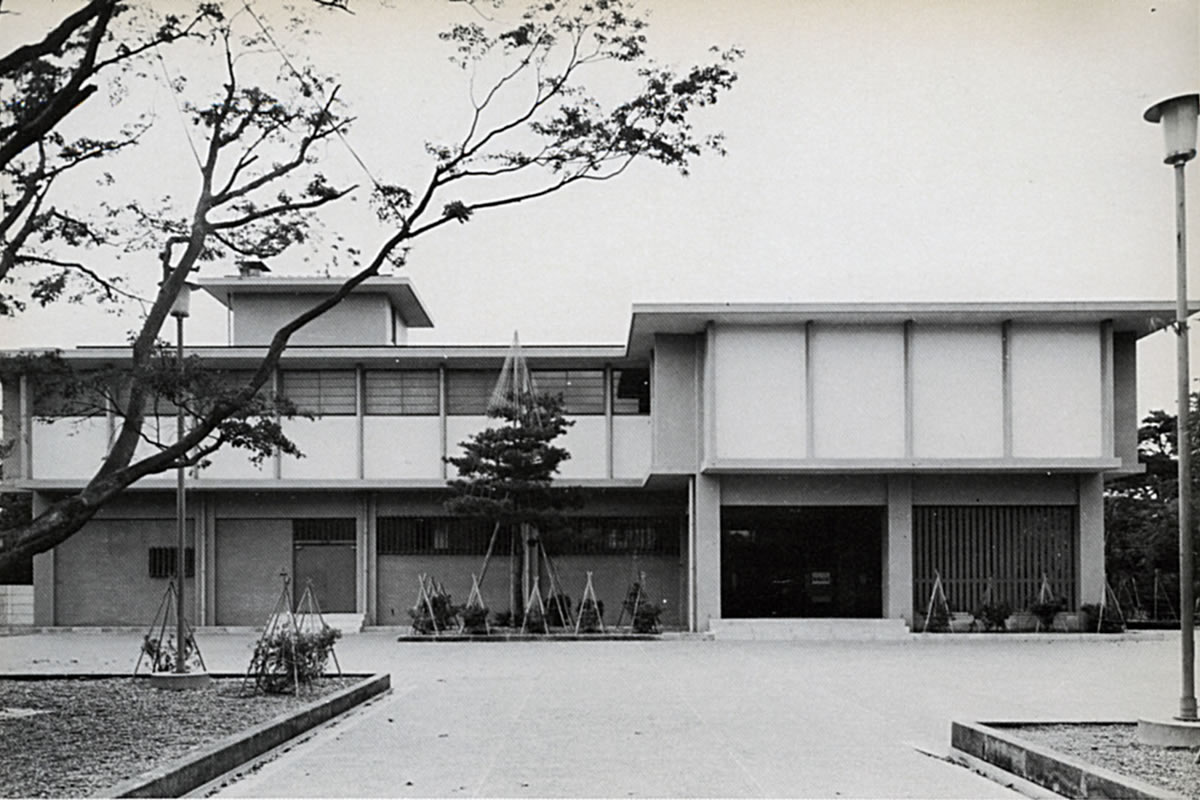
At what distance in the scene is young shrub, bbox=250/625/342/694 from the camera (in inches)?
579

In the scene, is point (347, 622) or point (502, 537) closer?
point (347, 622)

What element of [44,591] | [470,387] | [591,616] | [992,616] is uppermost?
[470,387]

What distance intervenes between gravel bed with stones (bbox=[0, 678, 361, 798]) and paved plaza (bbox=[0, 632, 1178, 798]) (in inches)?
28.1

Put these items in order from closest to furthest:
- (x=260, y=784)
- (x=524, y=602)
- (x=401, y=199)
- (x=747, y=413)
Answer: (x=260, y=784), (x=401, y=199), (x=747, y=413), (x=524, y=602)

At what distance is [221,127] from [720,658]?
1136 centimetres

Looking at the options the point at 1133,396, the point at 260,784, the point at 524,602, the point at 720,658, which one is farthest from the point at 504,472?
the point at 260,784

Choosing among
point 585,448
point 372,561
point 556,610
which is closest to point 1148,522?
point 585,448

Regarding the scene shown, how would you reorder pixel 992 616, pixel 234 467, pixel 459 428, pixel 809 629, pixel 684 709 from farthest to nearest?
pixel 459 428 → pixel 234 467 → pixel 809 629 → pixel 992 616 → pixel 684 709

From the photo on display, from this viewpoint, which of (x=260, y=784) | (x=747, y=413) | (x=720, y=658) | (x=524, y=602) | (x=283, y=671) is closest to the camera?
(x=260, y=784)

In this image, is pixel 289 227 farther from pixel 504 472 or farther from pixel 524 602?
pixel 524 602

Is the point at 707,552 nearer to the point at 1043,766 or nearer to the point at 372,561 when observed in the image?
the point at 372,561

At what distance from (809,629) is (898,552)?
2.27 metres

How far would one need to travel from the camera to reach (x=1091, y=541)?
88.7 feet

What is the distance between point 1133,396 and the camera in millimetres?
27609
